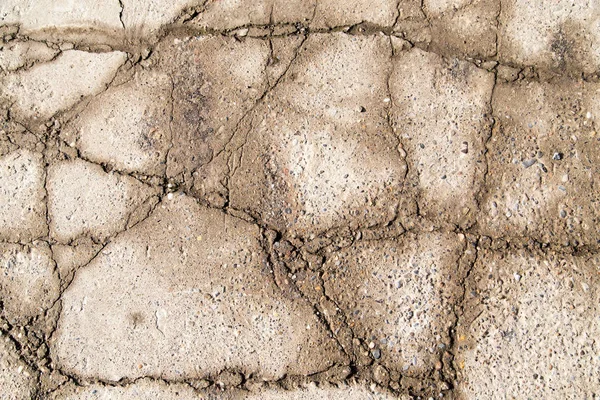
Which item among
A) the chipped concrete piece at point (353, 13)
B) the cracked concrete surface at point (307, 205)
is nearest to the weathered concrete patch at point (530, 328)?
the cracked concrete surface at point (307, 205)

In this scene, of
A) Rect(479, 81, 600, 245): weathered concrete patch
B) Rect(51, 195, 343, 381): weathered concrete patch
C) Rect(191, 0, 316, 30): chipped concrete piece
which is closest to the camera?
Rect(479, 81, 600, 245): weathered concrete patch

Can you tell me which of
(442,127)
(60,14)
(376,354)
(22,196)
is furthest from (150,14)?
(376,354)

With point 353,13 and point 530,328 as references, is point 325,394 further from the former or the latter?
point 353,13

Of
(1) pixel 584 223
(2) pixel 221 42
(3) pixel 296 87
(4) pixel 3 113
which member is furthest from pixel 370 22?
(4) pixel 3 113

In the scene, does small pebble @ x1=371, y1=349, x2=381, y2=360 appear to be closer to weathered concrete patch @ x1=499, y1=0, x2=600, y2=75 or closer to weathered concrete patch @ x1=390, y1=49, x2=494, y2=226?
weathered concrete patch @ x1=390, y1=49, x2=494, y2=226

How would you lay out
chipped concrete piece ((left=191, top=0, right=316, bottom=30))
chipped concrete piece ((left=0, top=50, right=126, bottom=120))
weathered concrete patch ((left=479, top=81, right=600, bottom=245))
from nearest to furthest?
weathered concrete patch ((left=479, top=81, right=600, bottom=245)), chipped concrete piece ((left=191, top=0, right=316, bottom=30)), chipped concrete piece ((left=0, top=50, right=126, bottom=120))

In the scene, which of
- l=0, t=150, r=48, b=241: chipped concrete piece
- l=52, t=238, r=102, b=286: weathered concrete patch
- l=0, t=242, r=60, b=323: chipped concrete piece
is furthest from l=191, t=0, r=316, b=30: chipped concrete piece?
l=0, t=242, r=60, b=323: chipped concrete piece

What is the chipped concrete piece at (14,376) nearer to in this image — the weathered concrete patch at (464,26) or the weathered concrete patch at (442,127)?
the weathered concrete patch at (442,127)
